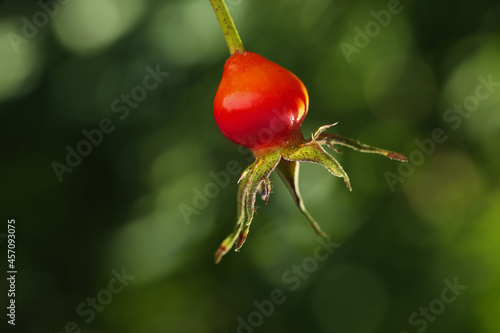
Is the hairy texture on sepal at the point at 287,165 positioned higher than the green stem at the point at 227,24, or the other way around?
the green stem at the point at 227,24

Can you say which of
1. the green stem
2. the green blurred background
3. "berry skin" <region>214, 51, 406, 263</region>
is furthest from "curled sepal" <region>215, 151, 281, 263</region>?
the green blurred background

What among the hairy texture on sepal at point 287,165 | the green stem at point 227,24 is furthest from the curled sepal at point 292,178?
the green stem at point 227,24

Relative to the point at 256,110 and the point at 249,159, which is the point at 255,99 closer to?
the point at 256,110

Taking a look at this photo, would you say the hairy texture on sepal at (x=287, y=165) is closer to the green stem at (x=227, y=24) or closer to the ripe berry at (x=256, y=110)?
the ripe berry at (x=256, y=110)

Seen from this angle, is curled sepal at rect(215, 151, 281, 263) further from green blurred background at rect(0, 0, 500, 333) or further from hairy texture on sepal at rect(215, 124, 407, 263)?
green blurred background at rect(0, 0, 500, 333)

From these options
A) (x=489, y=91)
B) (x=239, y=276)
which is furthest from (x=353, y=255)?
(x=489, y=91)
